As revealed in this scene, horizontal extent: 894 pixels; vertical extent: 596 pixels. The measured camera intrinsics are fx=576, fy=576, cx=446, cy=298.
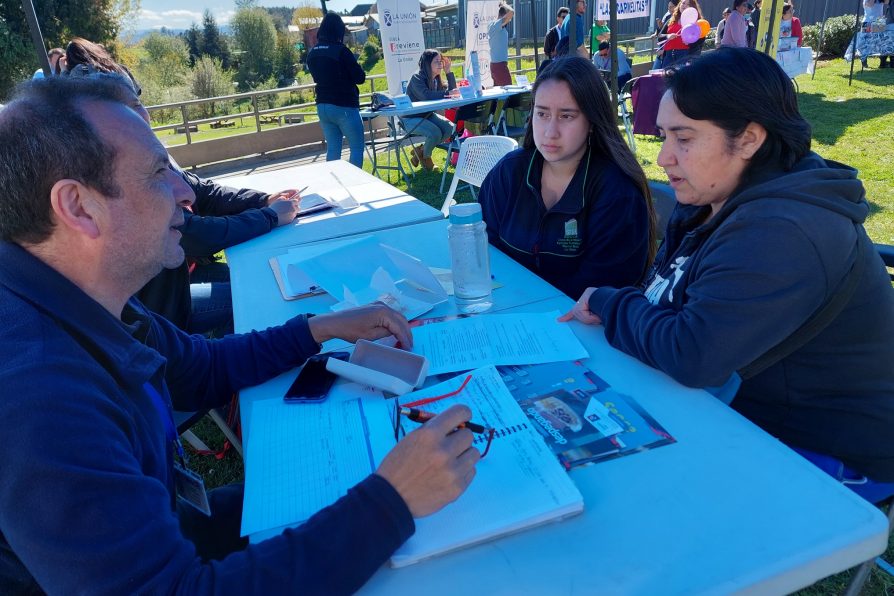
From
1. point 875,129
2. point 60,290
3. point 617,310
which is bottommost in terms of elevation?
point 875,129

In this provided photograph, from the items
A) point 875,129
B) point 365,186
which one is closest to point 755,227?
point 365,186

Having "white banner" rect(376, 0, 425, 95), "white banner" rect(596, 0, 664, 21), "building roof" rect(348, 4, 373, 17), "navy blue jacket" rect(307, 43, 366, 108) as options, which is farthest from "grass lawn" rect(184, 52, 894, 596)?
"building roof" rect(348, 4, 373, 17)

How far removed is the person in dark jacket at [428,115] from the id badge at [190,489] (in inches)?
257

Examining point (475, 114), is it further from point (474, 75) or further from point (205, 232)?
point (205, 232)

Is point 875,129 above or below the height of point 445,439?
below

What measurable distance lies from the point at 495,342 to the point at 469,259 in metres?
0.36

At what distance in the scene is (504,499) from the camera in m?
0.92

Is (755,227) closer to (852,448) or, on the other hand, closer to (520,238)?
(852,448)

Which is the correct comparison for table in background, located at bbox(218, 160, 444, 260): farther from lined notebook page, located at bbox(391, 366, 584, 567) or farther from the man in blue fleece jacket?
lined notebook page, located at bbox(391, 366, 584, 567)

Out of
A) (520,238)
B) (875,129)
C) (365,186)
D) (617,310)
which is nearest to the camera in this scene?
(617,310)

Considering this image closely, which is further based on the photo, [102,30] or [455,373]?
[102,30]

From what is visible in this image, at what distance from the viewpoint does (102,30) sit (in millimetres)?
13617

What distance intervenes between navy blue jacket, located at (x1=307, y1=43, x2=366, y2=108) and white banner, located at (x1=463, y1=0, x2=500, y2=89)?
4132 mm

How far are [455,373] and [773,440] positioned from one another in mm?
651
